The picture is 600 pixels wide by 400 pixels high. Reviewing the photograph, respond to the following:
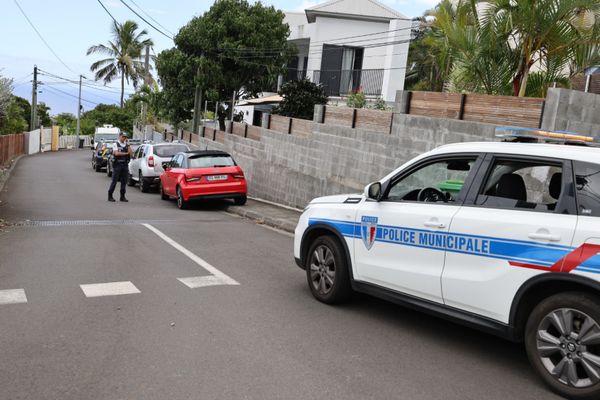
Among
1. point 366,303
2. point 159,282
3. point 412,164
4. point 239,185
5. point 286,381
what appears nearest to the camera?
point 286,381

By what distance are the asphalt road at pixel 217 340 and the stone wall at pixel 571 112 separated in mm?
4477

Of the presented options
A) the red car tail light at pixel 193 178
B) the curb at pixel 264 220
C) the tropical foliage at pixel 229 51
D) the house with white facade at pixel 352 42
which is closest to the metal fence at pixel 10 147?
the tropical foliage at pixel 229 51

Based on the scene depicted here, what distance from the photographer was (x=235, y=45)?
26.4 meters

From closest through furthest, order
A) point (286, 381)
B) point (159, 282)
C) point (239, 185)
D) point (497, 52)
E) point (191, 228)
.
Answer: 1. point (286, 381)
2. point (159, 282)
3. point (497, 52)
4. point (191, 228)
5. point (239, 185)

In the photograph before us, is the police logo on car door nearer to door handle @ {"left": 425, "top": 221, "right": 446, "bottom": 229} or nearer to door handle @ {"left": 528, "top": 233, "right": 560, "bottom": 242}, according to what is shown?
door handle @ {"left": 425, "top": 221, "right": 446, "bottom": 229}

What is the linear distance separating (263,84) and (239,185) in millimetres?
13328

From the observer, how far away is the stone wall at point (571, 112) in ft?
30.2

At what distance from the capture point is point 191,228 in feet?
40.4

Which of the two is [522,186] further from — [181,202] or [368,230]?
[181,202]

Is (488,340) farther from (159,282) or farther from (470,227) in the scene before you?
(159,282)

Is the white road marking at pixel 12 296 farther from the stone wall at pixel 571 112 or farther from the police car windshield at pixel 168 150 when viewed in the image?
the police car windshield at pixel 168 150

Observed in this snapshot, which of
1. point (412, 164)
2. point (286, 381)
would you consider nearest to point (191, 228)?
point (412, 164)

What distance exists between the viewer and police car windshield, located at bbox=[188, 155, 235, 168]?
16266mm

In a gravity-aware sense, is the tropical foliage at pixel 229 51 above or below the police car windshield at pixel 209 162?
above
